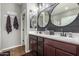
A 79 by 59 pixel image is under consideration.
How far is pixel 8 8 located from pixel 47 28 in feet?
3.61

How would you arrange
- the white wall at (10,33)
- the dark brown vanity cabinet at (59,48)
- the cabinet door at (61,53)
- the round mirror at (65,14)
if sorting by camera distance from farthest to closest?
the round mirror at (65,14) → the white wall at (10,33) → the cabinet door at (61,53) → the dark brown vanity cabinet at (59,48)

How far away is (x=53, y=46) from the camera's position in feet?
4.89

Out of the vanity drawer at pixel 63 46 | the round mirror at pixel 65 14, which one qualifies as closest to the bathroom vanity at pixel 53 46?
the vanity drawer at pixel 63 46

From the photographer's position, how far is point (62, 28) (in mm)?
1888

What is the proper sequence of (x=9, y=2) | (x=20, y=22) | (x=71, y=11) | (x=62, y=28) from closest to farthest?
(x=9, y=2), (x=20, y=22), (x=71, y=11), (x=62, y=28)

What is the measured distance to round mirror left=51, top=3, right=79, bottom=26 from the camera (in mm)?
1580

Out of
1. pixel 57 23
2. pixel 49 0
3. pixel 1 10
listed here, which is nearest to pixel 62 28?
pixel 57 23

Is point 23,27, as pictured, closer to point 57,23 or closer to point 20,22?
point 20,22

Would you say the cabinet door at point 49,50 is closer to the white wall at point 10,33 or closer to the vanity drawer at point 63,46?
the vanity drawer at point 63,46

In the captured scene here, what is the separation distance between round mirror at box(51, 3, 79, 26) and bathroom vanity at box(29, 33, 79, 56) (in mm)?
482

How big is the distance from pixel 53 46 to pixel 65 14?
0.68m

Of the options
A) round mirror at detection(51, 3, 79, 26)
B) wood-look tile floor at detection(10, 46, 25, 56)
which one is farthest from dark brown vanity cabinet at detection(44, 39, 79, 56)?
round mirror at detection(51, 3, 79, 26)

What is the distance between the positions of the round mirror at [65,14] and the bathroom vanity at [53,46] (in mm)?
482

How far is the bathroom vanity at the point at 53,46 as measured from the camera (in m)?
1.20
